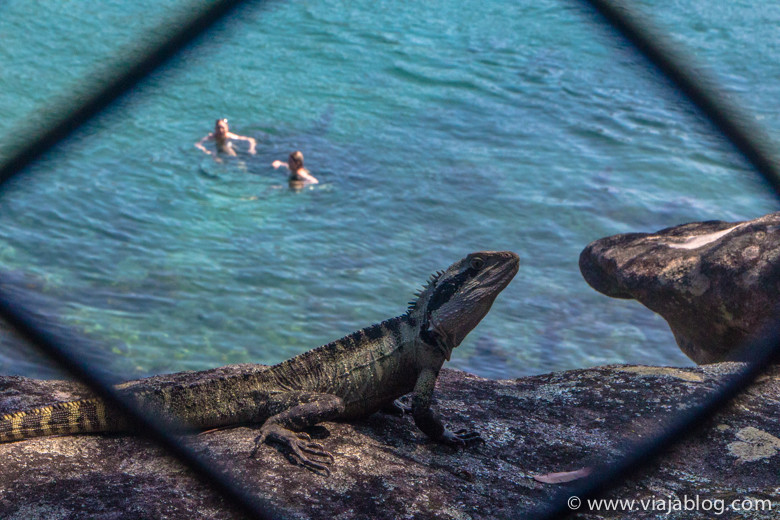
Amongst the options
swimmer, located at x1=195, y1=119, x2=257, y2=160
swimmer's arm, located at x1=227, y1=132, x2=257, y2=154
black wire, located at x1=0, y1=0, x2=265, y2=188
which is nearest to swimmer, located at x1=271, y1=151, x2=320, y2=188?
swimmer's arm, located at x1=227, y1=132, x2=257, y2=154

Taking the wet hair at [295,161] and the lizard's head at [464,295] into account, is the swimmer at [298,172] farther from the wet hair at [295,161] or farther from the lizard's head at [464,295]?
the lizard's head at [464,295]

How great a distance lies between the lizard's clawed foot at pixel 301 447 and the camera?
115 inches

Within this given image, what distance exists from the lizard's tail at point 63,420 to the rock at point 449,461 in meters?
0.05

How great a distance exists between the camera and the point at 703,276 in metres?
5.02

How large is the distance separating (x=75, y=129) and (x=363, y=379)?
280cm

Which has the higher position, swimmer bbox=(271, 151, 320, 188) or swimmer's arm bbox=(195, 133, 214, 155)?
swimmer's arm bbox=(195, 133, 214, 155)

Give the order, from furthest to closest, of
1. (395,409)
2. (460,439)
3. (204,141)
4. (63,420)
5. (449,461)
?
(204,141)
(395,409)
(460,439)
(449,461)
(63,420)

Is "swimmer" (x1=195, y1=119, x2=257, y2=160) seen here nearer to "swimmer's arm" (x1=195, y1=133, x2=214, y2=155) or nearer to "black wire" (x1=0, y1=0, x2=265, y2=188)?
"swimmer's arm" (x1=195, y1=133, x2=214, y2=155)

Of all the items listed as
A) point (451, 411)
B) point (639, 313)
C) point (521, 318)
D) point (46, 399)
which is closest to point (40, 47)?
point (46, 399)

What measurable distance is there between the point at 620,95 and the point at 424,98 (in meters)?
4.90

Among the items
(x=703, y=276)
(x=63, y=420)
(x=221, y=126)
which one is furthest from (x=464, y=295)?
(x=221, y=126)

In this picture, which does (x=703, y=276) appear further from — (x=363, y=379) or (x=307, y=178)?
(x=307, y=178)

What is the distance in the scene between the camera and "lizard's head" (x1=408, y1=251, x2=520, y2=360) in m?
3.74

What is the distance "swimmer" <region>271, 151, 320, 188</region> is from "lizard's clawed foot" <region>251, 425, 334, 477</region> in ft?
38.4
